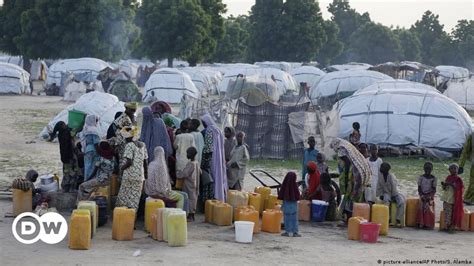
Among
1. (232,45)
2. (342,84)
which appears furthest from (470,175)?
(232,45)

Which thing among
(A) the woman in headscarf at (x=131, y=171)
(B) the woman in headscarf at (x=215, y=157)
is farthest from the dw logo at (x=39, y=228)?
(B) the woman in headscarf at (x=215, y=157)

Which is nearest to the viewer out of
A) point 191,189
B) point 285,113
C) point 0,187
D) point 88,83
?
point 191,189

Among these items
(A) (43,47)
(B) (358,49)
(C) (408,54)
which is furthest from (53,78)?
(C) (408,54)

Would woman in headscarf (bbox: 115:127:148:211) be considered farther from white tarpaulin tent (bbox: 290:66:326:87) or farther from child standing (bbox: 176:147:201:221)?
white tarpaulin tent (bbox: 290:66:326:87)

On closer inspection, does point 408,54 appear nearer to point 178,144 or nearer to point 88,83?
point 88,83

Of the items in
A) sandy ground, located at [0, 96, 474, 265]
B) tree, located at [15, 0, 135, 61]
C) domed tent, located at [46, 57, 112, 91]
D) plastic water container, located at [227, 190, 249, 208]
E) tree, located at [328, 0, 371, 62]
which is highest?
tree, located at [328, 0, 371, 62]

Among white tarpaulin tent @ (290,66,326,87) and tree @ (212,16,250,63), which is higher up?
tree @ (212,16,250,63)

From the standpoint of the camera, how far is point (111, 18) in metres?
45.6

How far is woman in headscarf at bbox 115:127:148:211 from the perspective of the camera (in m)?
9.93

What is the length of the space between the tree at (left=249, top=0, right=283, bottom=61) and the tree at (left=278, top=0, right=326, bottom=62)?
41cm

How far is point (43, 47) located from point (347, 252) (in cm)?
3892

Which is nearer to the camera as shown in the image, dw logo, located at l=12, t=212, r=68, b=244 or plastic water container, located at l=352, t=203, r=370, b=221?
dw logo, located at l=12, t=212, r=68, b=244

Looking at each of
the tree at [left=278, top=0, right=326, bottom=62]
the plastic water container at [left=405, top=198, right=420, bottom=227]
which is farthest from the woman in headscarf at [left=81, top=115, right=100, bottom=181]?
the tree at [left=278, top=0, right=326, bottom=62]

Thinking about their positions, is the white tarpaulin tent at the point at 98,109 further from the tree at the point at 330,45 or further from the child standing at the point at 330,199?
the tree at the point at 330,45
